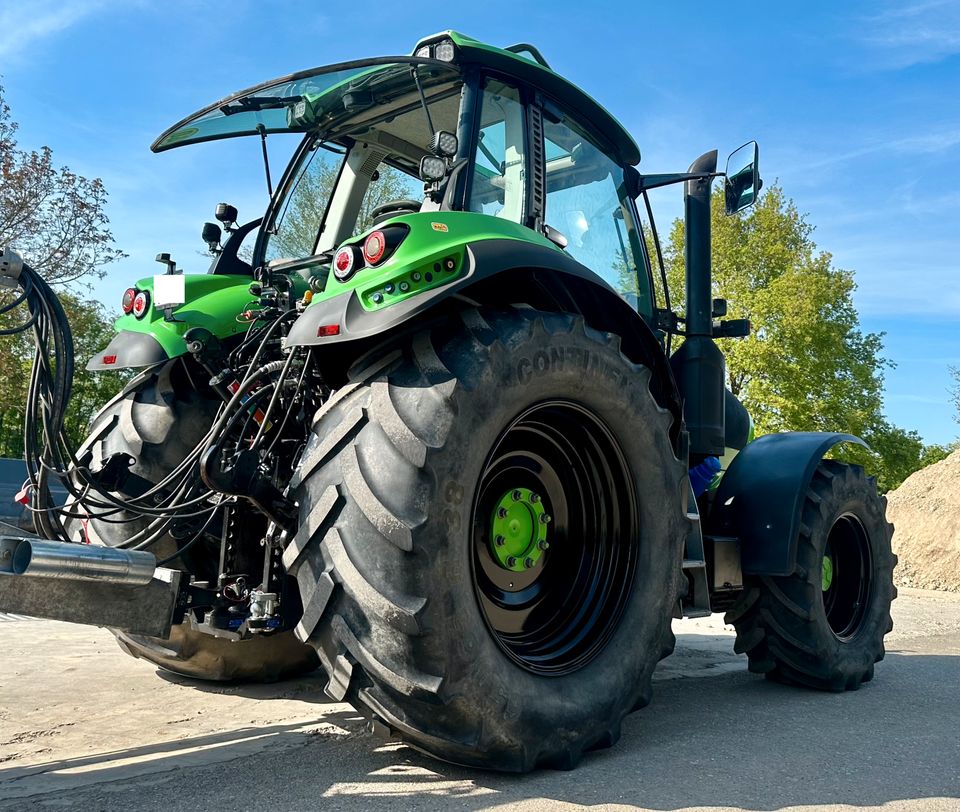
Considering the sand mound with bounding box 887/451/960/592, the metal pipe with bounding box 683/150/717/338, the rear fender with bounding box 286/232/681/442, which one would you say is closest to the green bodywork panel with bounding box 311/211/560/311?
the rear fender with bounding box 286/232/681/442

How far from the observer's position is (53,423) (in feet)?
10.9

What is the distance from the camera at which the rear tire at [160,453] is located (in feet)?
13.1

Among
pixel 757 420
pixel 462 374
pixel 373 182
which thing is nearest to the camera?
pixel 462 374

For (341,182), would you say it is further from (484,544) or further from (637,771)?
(637,771)

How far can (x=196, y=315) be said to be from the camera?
409cm

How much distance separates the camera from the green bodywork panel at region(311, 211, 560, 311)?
9.46ft

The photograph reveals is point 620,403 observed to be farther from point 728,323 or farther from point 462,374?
point 728,323

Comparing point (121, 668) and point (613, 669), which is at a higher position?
point (613, 669)

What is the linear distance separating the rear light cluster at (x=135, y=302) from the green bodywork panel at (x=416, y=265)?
1486 mm

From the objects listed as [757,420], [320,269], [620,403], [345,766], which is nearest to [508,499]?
[620,403]

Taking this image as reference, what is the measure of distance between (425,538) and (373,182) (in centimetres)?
272

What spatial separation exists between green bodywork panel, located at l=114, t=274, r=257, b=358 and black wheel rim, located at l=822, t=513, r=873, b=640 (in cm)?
351

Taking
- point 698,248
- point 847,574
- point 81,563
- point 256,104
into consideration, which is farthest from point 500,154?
point 847,574

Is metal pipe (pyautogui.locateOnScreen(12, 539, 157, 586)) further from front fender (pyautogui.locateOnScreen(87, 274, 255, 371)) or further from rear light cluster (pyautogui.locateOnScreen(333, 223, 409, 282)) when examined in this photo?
front fender (pyautogui.locateOnScreen(87, 274, 255, 371))
